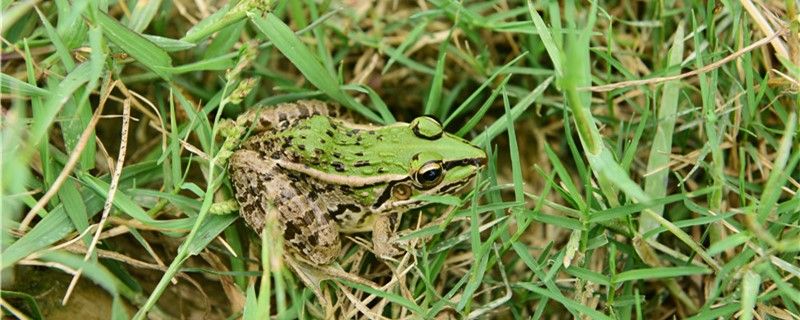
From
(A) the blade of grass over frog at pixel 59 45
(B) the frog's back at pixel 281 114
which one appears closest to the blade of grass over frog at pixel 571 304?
(B) the frog's back at pixel 281 114

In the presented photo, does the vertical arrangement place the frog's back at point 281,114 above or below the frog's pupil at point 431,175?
above

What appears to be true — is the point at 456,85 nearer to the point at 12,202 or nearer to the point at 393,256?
the point at 393,256

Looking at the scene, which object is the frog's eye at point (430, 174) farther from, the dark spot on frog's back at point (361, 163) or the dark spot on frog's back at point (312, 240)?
the dark spot on frog's back at point (312, 240)

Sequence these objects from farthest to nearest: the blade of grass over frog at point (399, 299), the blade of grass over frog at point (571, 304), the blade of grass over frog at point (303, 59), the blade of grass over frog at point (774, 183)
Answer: the blade of grass over frog at point (303, 59), the blade of grass over frog at point (399, 299), the blade of grass over frog at point (571, 304), the blade of grass over frog at point (774, 183)

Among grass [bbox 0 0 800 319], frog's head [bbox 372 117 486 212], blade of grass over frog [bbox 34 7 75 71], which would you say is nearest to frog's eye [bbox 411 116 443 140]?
frog's head [bbox 372 117 486 212]

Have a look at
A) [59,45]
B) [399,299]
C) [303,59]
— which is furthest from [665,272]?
[59,45]

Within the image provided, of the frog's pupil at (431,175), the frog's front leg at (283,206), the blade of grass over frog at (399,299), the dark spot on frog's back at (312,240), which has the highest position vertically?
the frog's pupil at (431,175)

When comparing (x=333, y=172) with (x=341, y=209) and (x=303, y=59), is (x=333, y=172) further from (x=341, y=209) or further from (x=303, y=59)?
(x=303, y=59)

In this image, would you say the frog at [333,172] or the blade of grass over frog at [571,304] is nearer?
the blade of grass over frog at [571,304]

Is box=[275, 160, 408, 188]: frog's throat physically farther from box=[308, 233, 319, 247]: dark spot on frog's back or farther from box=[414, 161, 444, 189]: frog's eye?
box=[308, 233, 319, 247]: dark spot on frog's back
